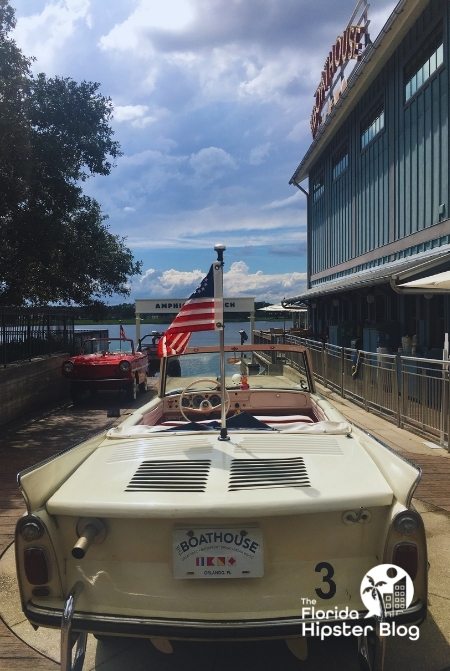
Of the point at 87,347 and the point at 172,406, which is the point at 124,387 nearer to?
the point at 87,347

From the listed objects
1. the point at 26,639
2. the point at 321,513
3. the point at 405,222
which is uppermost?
the point at 405,222

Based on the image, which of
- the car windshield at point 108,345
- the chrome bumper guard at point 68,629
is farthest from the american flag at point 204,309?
the car windshield at point 108,345

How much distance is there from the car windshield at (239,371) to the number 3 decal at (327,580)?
8.68 feet

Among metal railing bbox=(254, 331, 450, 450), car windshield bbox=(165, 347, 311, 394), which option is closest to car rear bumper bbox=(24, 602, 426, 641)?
car windshield bbox=(165, 347, 311, 394)

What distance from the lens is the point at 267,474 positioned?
2.70m

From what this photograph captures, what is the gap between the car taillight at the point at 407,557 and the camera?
7.98 ft

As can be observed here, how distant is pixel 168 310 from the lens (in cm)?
1984

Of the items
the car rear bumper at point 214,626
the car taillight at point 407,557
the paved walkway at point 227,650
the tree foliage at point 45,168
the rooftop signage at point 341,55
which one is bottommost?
the paved walkway at point 227,650

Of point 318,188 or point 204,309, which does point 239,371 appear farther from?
point 318,188

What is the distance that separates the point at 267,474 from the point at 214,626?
709 mm

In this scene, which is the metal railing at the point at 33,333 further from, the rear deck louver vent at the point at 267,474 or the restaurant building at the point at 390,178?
the rear deck louver vent at the point at 267,474

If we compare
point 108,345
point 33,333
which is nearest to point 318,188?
point 108,345

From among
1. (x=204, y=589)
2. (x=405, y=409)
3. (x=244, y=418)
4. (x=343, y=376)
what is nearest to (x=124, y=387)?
(x=343, y=376)

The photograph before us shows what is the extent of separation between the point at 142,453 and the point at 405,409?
264 inches
